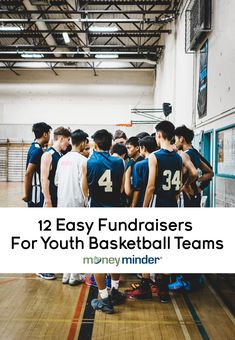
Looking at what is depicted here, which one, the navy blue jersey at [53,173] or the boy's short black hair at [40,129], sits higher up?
the boy's short black hair at [40,129]

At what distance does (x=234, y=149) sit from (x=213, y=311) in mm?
2048

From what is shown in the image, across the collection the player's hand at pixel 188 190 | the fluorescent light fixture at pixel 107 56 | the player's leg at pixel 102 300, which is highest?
the fluorescent light fixture at pixel 107 56

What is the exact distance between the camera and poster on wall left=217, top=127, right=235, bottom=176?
4.32 metres

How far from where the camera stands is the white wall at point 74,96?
16.4 meters

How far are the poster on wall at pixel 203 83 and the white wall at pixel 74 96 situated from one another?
9.97m

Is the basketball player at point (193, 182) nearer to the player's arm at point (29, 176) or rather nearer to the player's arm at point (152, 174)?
the player's arm at point (152, 174)

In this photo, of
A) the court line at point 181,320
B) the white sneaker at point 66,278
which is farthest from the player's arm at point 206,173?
the white sneaker at point 66,278

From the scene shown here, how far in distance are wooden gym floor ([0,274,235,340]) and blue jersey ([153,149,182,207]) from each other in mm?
950

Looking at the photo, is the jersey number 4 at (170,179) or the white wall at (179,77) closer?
the jersey number 4 at (170,179)

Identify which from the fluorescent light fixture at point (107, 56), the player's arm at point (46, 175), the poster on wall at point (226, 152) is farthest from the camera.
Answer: the fluorescent light fixture at point (107, 56)

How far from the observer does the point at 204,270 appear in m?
3.21

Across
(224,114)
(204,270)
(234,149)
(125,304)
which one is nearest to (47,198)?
(125,304)

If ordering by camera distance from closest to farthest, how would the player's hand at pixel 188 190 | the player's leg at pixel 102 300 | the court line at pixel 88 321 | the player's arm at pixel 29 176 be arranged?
the court line at pixel 88 321 → the player's leg at pixel 102 300 → the player's hand at pixel 188 190 → the player's arm at pixel 29 176

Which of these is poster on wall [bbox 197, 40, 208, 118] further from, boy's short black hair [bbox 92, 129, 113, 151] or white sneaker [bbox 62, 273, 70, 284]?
white sneaker [bbox 62, 273, 70, 284]
